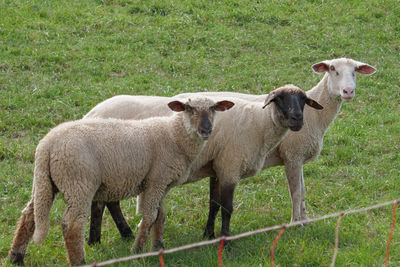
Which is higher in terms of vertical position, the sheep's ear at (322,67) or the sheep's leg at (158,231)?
the sheep's ear at (322,67)

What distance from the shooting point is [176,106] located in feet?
18.6

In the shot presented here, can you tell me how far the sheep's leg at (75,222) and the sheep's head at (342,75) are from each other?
11.7 ft

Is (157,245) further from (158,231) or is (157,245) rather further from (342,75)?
(342,75)

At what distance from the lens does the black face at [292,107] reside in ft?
19.6

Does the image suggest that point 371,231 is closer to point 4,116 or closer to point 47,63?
point 4,116

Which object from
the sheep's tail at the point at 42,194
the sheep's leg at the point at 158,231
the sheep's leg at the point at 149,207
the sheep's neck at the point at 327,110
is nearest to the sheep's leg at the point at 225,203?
the sheep's leg at the point at 158,231

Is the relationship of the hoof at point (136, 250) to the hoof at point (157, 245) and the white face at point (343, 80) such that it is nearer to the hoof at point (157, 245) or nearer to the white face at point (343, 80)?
the hoof at point (157, 245)

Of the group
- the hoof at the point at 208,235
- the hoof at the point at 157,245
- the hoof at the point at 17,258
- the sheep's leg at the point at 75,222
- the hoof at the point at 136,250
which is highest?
the sheep's leg at the point at 75,222

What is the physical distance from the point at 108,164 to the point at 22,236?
3.64 feet

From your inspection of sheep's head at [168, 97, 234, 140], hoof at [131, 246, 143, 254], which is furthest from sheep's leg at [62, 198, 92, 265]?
sheep's head at [168, 97, 234, 140]

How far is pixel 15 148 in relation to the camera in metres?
8.02

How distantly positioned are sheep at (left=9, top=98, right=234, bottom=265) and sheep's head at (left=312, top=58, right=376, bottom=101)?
5.88 feet

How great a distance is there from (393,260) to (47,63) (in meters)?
7.68

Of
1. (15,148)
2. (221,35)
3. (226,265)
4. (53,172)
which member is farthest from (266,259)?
(221,35)
